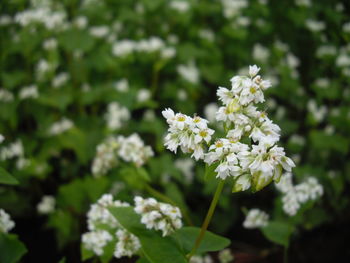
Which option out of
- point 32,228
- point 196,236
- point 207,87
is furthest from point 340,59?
point 32,228

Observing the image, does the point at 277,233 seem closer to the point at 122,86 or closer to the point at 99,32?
the point at 122,86

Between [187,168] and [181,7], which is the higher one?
[181,7]

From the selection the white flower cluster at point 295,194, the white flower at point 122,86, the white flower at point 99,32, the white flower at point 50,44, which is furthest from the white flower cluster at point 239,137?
the white flower at point 99,32

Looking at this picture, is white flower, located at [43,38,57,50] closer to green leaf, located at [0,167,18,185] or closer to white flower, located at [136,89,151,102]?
white flower, located at [136,89,151,102]

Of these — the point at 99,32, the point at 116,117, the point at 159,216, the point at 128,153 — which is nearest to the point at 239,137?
the point at 159,216

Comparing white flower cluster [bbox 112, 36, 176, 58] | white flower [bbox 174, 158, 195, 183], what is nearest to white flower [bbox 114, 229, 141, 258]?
white flower [bbox 174, 158, 195, 183]

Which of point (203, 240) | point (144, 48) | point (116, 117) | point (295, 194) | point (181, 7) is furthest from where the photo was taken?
point (181, 7)
